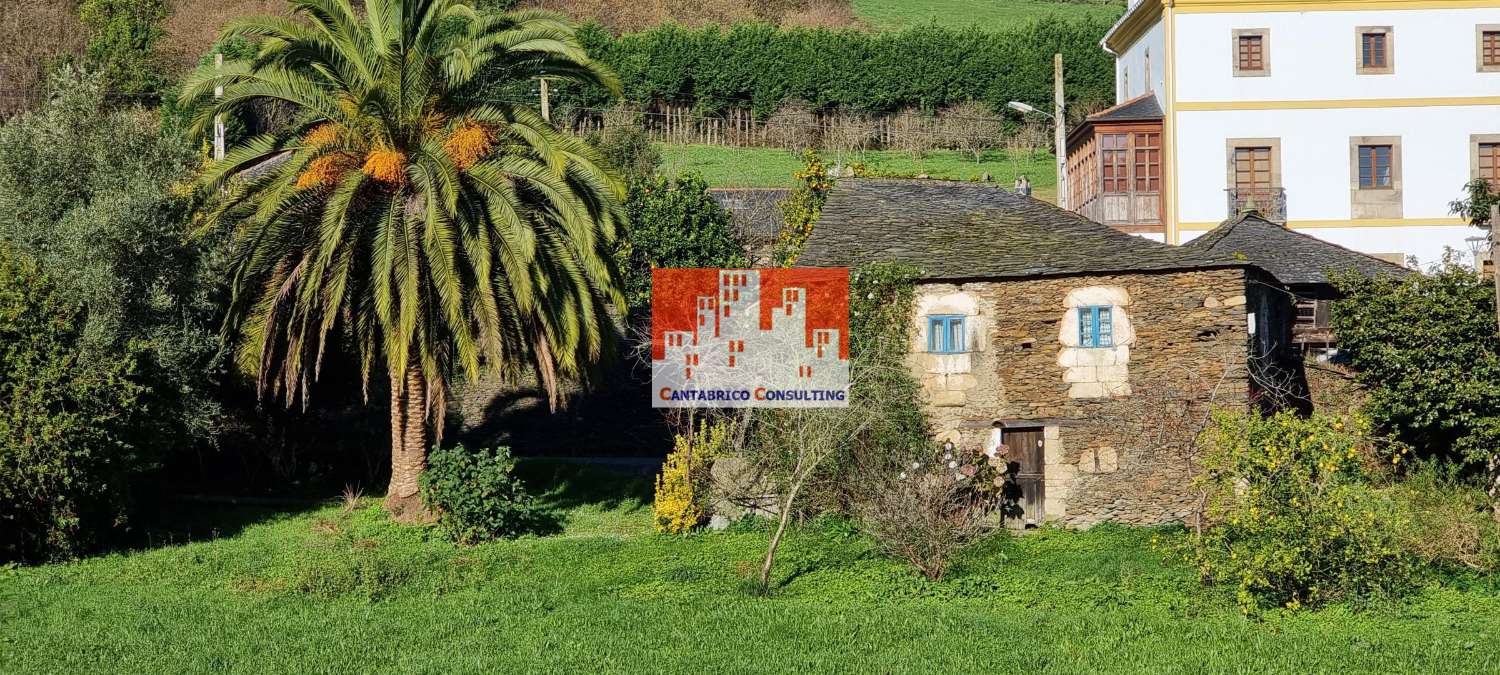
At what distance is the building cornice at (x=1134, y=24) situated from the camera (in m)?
38.8

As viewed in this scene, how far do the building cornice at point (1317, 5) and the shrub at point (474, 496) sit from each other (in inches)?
939

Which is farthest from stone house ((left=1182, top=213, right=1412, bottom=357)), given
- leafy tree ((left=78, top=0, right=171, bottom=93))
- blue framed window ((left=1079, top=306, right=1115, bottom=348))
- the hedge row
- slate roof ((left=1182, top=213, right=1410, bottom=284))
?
leafy tree ((left=78, top=0, right=171, bottom=93))

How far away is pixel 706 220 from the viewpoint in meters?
33.6

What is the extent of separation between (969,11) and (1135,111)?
36111 millimetres

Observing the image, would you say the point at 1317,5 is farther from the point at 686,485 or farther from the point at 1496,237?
the point at 686,485

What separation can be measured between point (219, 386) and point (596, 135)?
2094cm

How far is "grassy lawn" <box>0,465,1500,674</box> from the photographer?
15.5 m

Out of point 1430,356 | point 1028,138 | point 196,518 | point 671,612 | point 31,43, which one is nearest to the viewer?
point 671,612

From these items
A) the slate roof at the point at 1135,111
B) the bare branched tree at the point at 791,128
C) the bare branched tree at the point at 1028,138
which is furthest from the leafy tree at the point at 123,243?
the bare branched tree at the point at 1028,138

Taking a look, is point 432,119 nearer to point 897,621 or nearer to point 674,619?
point 674,619

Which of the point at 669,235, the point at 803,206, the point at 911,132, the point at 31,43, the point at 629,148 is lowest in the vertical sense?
the point at 669,235

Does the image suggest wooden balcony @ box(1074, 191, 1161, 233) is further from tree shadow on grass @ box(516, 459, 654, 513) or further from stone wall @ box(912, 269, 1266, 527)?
tree shadow on grass @ box(516, 459, 654, 513)

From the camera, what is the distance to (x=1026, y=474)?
22688mm

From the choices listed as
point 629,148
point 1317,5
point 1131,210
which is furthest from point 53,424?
point 1317,5
